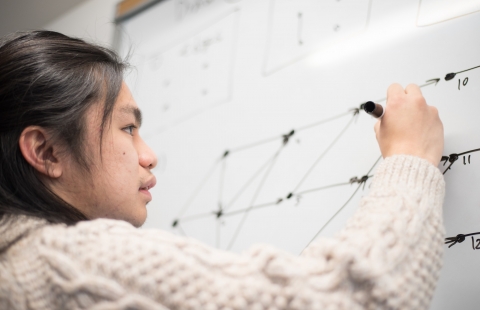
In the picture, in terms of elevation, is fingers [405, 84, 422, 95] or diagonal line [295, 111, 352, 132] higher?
diagonal line [295, 111, 352, 132]

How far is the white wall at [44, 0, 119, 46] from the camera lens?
3.61ft

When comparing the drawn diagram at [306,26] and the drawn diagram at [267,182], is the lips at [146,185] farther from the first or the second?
the drawn diagram at [306,26]

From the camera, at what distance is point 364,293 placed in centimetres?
38

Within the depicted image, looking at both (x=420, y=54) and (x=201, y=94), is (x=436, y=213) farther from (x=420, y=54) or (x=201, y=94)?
(x=201, y=94)

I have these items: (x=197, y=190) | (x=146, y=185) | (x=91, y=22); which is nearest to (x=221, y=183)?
(x=197, y=190)

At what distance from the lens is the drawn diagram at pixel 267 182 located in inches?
24.5

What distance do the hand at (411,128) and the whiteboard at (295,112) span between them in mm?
38

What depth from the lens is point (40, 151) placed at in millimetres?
559

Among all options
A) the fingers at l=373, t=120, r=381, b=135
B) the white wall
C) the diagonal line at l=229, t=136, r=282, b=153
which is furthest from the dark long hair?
the white wall

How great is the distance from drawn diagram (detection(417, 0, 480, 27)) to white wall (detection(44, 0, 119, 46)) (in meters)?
0.72

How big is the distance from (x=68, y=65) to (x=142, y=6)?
18.4 inches

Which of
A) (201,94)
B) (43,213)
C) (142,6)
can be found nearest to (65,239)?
(43,213)

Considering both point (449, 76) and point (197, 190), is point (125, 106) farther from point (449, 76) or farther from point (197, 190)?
point (449, 76)

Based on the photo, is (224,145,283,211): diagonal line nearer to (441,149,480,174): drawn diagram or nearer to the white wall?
(441,149,480,174): drawn diagram
